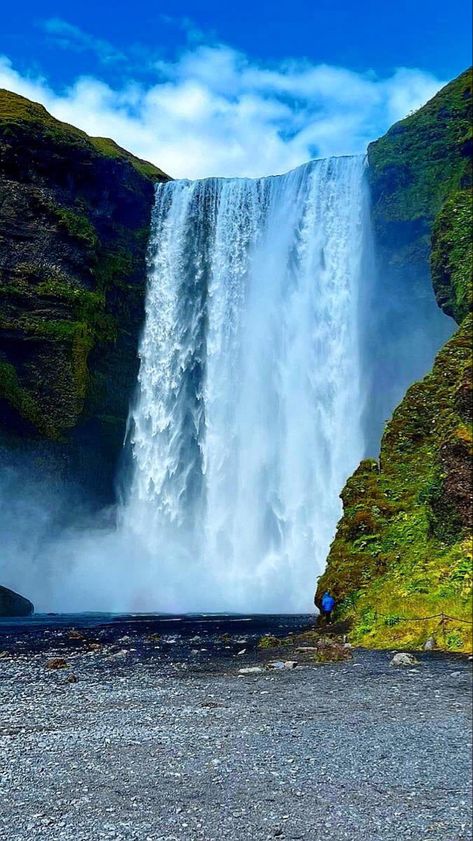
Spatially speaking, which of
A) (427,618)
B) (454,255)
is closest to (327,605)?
(427,618)

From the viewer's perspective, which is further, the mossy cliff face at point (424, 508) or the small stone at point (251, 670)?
the mossy cliff face at point (424, 508)

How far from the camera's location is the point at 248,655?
40.7 ft

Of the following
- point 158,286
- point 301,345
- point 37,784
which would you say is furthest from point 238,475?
point 37,784

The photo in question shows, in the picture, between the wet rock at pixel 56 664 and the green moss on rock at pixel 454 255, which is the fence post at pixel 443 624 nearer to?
the wet rock at pixel 56 664

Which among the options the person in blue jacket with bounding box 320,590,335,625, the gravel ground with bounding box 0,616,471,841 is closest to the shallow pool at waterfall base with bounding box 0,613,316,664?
the person in blue jacket with bounding box 320,590,335,625

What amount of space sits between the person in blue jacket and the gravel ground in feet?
12.3

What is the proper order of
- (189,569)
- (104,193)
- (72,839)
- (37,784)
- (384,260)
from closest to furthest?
(72,839)
(37,784)
(189,569)
(384,260)
(104,193)

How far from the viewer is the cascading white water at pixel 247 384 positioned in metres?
31.3

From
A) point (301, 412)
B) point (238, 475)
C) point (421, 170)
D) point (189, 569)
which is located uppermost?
point (421, 170)

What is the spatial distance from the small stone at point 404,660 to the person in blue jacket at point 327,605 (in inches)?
179

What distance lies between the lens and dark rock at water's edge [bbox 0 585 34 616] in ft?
85.3

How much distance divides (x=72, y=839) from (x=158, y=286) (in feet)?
120

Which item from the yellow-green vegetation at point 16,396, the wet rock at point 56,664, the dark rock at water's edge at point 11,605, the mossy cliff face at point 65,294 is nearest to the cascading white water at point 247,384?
the mossy cliff face at point 65,294

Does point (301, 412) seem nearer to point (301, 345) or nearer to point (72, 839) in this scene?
point (301, 345)
